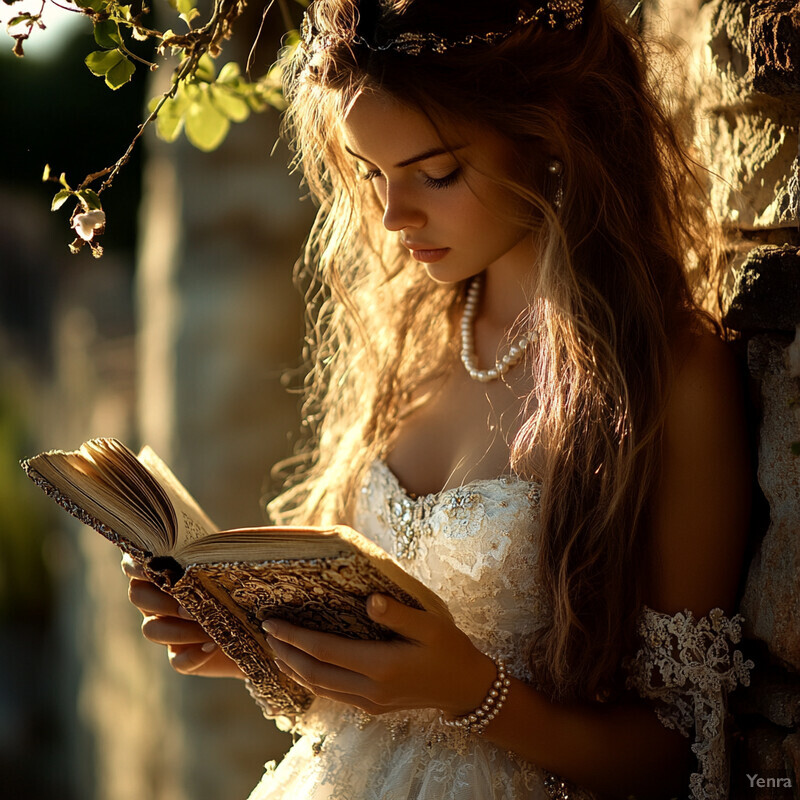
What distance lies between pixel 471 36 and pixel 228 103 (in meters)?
0.71

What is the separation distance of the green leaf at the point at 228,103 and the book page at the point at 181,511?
748 mm

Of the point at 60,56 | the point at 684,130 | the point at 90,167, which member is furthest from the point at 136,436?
the point at 684,130

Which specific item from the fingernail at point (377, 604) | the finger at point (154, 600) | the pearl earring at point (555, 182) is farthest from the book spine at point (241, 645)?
the pearl earring at point (555, 182)

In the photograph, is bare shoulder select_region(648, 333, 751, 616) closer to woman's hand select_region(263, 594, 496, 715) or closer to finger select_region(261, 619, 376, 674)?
woman's hand select_region(263, 594, 496, 715)

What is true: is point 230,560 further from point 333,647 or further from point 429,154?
point 429,154

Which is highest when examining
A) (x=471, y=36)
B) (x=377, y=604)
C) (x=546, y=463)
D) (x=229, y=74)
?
(x=229, y=74)

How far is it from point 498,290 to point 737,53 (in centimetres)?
52

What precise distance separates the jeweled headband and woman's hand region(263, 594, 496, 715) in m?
0.77

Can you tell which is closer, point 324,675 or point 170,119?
point 324,675

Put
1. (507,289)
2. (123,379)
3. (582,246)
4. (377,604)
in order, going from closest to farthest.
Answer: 1. (377,604)
2. (582,246)
3. (507,289)
4. (123,379)

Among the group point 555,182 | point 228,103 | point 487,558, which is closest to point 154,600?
point 487,558

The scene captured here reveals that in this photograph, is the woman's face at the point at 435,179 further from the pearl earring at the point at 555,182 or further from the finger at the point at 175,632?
the finger at the point at 175,632

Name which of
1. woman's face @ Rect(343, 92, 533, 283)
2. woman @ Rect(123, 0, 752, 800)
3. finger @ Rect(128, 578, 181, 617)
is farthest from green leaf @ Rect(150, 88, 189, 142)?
finger @ Rect(128, 578, 181, 617)

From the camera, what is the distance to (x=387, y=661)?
1.15 metres
